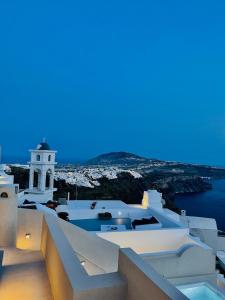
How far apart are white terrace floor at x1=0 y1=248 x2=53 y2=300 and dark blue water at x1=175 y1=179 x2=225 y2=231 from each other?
26716mm

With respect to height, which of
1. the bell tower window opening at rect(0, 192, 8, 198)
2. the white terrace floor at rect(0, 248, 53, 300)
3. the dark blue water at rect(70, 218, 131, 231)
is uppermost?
the bell tower window opening at rect(0, 192, 8, 198)

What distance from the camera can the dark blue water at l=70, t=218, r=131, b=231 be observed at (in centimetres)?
1019

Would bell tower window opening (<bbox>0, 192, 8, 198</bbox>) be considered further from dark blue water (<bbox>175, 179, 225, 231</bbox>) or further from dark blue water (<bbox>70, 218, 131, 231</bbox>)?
dark blue water (<bbox>175, 179, 225, 231</bbox>)

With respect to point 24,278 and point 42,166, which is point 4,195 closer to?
point 24,278

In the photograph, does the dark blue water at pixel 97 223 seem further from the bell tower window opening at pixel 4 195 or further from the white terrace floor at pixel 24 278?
the white terrace floor at pixel 24 278

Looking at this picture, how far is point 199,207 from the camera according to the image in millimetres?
38344

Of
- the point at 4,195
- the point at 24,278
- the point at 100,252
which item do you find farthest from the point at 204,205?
the point at 24,278

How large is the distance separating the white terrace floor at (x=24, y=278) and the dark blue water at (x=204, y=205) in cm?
2672

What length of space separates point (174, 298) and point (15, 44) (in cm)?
3917

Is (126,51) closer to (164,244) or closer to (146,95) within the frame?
(146,95)

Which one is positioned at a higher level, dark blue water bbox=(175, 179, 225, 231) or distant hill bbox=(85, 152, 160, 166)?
distant hill bbox=(85, 152, 160, 166)

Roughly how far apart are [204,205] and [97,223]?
3213 cm

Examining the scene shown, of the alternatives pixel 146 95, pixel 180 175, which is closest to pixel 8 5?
pixel 180 175

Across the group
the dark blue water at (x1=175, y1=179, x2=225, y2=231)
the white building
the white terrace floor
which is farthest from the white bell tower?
the dark blue water at (x1=175, y1=179, x2=225, y2=231)
